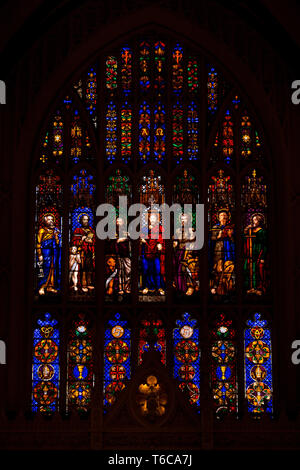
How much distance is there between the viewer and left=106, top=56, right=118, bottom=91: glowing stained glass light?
45.9 feet

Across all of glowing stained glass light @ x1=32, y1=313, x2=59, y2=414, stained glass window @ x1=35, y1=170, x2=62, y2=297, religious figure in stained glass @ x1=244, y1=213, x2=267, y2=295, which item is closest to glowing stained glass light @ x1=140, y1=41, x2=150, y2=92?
stained glass window @ x1=35, y1=170, x2=62, y2=297

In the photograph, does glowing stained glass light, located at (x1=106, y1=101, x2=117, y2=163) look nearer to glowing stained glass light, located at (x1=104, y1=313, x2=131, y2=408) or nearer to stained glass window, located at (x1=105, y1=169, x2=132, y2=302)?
stained glass window, located at (x1=105, y1=169, x2=132, y2=302)

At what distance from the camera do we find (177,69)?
46.0ft

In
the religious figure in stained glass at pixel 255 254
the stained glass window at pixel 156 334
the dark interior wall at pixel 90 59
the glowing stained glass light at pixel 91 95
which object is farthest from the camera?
the glowing stained glass light at pixel 91 95

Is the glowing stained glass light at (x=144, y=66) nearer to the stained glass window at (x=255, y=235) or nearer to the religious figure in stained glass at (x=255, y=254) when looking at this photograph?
the stained glass window at (x=255, y=235)

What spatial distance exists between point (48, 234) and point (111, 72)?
305 centimetres

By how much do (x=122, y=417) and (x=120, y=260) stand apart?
333cm

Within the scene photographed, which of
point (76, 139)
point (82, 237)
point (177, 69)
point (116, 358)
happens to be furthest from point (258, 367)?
point (177, 69)

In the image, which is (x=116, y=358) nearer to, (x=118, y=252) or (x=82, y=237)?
(x=118, y=252)

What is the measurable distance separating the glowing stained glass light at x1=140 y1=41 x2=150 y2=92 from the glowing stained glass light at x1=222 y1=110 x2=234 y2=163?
1.48 m

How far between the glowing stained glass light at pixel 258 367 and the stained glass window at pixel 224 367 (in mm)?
213

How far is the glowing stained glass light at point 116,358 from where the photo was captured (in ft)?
42.5

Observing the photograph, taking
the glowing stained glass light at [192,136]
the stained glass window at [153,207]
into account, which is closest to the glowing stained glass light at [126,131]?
the stained glass window at [153,207]
